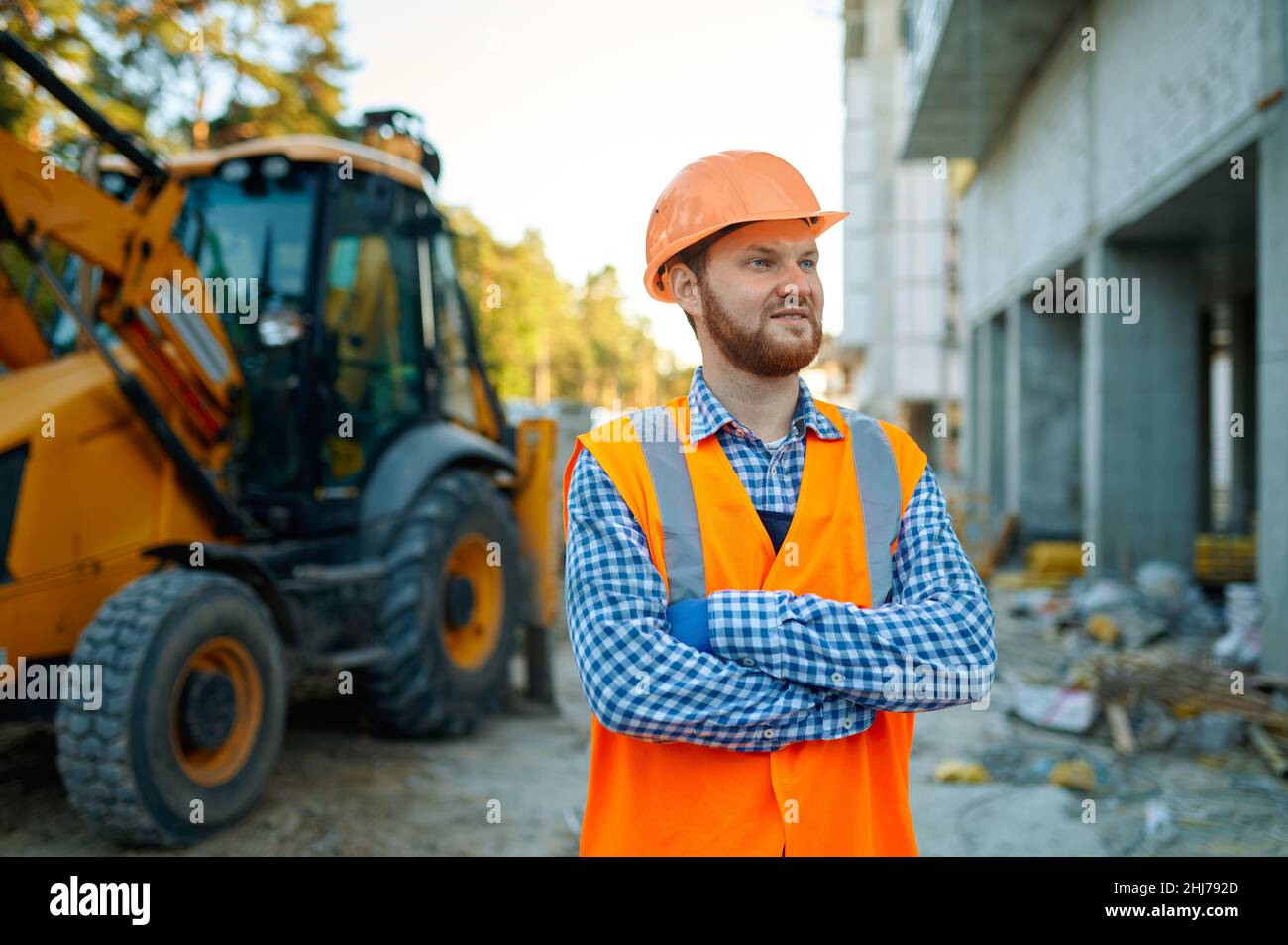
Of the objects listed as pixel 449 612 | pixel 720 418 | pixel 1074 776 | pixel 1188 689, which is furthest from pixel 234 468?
pixel 1188 689

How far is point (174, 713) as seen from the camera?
14.4 ft

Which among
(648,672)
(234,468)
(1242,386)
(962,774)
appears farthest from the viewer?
(1242,386)

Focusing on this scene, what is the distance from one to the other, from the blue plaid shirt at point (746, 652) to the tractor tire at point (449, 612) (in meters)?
4.10

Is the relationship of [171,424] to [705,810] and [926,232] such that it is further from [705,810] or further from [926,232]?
[926,232]

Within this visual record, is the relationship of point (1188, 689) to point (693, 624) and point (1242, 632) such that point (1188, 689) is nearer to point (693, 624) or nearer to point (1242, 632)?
point (1242, 632)

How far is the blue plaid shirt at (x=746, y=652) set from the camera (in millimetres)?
1907

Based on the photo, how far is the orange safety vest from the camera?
1962 mm

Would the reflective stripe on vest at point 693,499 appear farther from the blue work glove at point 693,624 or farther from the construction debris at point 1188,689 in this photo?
the construction debris at point 1188,689

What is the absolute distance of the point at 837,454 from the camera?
2.16m

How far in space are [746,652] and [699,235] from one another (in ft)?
2.71

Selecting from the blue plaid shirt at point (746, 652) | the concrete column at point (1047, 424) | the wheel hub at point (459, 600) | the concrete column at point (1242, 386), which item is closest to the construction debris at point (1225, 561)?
the concrete column at point (1047, 424)

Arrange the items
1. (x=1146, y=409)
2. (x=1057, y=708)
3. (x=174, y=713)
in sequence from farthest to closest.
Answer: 1. (x=1146, y=409)
2. (x=1057, y=708)
3. (x=174, y=713)

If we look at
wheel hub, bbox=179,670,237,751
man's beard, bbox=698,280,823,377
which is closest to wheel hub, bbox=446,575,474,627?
wheel hub, bbox=179,670,237,751

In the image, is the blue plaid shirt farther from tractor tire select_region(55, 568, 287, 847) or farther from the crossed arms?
tractor tire select_region(55, 568, 287, 847)
